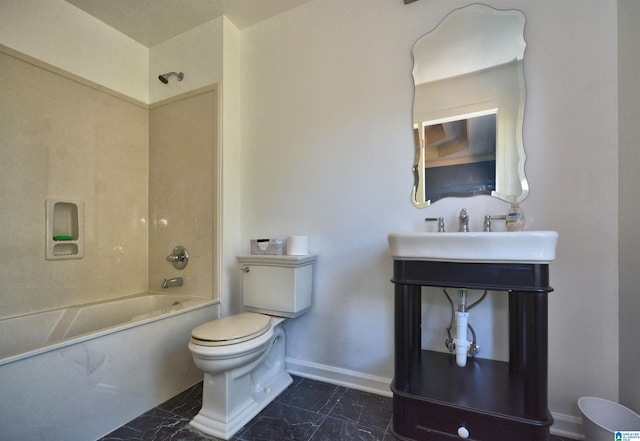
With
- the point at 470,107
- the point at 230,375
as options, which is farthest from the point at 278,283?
the point at 470,107

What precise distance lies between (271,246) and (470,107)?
4.54 ft

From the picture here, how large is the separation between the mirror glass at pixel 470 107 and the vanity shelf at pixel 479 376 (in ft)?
1.63

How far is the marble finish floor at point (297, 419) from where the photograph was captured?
1292mm

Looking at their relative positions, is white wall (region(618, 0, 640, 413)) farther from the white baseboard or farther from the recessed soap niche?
the recessed soap niche

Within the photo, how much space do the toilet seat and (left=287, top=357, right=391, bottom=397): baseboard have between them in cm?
49

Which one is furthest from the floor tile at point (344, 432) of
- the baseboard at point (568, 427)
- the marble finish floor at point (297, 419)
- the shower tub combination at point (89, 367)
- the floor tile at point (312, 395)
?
the shower tub combination at point (89, 367)

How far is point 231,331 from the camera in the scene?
54.3 inches

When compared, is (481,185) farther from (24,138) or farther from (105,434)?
(24,138)

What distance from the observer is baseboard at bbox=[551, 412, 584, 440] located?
1258mm

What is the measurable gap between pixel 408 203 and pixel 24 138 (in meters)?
2.30

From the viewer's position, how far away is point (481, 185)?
144 cm

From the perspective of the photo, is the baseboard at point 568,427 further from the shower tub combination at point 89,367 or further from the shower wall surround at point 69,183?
the shower wall surround at point 69,183

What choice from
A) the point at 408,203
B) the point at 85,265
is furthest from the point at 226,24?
the point at 85,265

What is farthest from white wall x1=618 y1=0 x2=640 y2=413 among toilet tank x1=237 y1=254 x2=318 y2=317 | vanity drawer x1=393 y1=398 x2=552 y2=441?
toilet tank x1=237 y1=254 x2=318 y2=317
